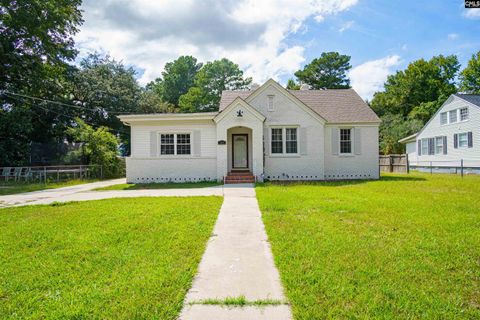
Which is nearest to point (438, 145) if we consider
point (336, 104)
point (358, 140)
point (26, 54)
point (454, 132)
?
point (454, 132)

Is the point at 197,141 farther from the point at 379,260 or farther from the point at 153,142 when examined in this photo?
the point at 379,260

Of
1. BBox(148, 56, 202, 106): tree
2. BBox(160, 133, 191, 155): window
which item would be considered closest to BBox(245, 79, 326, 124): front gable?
BBox(160, 133, 191, 155): window

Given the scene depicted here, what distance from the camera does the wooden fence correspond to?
21.0 m

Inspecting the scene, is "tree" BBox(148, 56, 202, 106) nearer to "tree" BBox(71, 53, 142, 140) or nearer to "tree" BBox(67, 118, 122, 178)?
"tree" BBox(71, 53, 142, 140)

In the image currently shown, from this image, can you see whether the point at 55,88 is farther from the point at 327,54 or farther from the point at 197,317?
the point at 327,54

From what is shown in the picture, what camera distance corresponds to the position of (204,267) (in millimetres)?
3908

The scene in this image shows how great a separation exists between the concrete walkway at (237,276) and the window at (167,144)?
10.7 m

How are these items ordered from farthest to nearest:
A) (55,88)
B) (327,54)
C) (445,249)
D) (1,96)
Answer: (327,54) < (55,88) < (1,96) < (445,249)

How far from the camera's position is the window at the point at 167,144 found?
52.7 feet

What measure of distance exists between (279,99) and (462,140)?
53.0ft

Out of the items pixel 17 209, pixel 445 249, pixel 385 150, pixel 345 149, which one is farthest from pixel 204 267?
pixel 385 150

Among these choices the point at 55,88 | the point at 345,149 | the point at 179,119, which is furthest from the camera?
the point at 55,88

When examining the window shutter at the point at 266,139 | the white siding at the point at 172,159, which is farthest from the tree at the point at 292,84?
the white siding at the point at 172,159

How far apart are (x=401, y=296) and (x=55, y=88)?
101 ft
